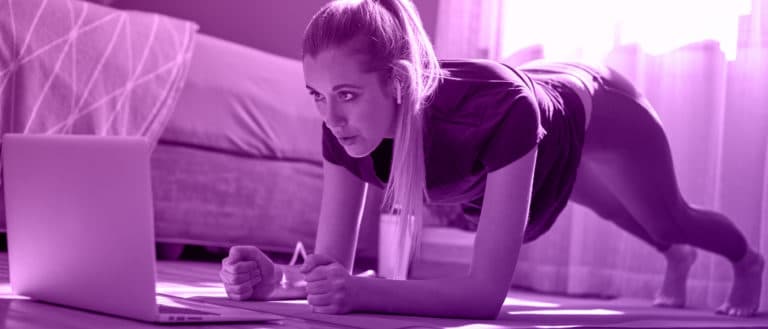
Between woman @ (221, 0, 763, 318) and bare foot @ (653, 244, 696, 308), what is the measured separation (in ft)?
2.00

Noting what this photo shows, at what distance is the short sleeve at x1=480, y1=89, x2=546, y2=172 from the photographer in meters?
1.26

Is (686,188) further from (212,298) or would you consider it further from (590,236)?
(212,298)

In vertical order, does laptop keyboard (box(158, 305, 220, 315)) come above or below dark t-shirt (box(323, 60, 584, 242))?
below

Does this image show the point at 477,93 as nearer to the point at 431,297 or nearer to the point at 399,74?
the point at 399,74

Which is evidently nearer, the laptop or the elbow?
the laptop

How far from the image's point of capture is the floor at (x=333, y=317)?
1016mm

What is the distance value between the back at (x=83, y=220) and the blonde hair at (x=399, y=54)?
0.40 m

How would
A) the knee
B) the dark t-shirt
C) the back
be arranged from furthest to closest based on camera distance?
the knee, the dark t-shirt, the back

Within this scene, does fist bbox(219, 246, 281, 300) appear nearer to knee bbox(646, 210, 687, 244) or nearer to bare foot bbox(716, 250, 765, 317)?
knee bbox(646, 210, 687, 244)

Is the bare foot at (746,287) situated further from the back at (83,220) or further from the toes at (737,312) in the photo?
the back at (83,220)

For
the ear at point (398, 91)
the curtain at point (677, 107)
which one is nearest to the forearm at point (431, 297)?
the ear at point (398, 91)

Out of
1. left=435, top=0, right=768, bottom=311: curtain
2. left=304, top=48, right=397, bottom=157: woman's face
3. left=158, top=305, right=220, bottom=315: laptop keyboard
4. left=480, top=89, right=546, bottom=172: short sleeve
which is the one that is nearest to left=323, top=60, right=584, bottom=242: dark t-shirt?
left=480, top=89, right=546, bottom=172: short sleeve

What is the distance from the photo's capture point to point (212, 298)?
4.53 ft

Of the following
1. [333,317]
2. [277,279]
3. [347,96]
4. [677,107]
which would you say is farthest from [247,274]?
[677,107]
